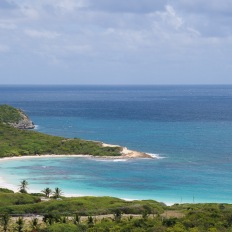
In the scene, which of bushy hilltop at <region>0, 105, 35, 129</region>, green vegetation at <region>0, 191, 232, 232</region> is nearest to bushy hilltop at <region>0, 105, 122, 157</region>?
bushy hilltop at <region>0, 105, 35, 129</region>

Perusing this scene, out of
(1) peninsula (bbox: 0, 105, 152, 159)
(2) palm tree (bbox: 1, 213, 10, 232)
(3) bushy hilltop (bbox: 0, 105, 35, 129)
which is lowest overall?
(2) palm tree (bbox: 1, 213, 10, 232)

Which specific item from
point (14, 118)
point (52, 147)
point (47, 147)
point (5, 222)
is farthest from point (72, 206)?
point (14, 118)

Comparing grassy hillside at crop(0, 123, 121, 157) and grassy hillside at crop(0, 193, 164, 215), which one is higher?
grassy hillside at crop(0, 123, 121, 157)

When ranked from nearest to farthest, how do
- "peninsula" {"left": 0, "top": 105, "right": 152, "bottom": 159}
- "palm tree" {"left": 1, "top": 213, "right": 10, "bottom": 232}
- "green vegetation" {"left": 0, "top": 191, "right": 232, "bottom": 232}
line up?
"green vegetation" {"left": 0, "top": 191, "right": 232, "bottom": 232}
"palm tree" {"left": 1, "top": 213, "right": 10, "bottom": 232}
"peninsula" {"left": 0, "top": 105, "right": 152, "bottom": 159}

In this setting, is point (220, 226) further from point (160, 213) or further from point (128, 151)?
point (128, 151)

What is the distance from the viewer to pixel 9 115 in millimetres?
171875

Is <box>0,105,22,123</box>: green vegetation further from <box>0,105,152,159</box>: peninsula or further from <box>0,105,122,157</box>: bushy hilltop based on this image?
<box>0,105,152,159</box>: peninsula

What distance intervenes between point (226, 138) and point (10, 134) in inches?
2602

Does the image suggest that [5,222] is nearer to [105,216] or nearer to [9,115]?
Answer: [105,216]

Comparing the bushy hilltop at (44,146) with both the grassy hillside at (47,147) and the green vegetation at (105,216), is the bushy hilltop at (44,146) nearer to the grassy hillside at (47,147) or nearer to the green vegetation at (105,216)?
the grassy hillside at (47,147)

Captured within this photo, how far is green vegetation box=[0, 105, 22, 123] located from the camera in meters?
169

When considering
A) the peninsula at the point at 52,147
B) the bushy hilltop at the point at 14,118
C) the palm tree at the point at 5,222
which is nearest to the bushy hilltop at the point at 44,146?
the peninsula at the point at 52,147

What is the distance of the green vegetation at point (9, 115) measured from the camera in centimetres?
16900

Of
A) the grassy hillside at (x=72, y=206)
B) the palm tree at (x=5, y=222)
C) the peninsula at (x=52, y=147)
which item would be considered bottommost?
the palm tree at (x=5, y=222)
